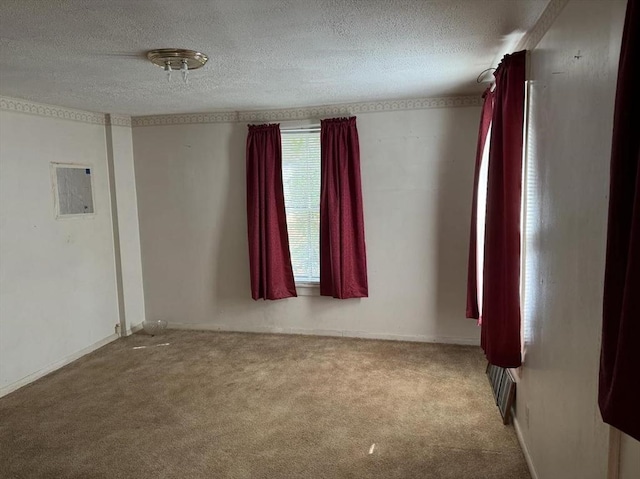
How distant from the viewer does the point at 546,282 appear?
1918 mm

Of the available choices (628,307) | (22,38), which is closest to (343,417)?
(628,307)

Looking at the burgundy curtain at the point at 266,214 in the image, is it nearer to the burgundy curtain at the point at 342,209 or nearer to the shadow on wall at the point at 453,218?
the burgundy curtain at the point at 342,209

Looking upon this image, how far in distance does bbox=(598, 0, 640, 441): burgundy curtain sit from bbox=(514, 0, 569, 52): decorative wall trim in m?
0.99

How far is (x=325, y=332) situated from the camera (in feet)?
14.4

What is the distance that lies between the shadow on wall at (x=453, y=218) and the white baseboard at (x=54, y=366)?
3317 mm

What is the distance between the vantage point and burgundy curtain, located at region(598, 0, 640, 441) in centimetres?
89

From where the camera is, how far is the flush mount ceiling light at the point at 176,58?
2361 mm

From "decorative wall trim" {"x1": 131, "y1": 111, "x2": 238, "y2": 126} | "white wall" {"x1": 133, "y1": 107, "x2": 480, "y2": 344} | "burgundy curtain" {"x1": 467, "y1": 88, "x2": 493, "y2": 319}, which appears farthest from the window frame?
"burgundy curtain" {"x1": 467, "y1": 88, "x2": 493, "y2": 319}

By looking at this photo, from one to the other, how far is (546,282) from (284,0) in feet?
5.46

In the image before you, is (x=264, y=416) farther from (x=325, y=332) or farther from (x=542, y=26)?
(x=542, y=26)

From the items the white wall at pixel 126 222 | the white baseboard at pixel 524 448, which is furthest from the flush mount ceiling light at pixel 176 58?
the white baseboard at pixel 524 448

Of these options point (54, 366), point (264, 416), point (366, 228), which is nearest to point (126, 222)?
point (54, 366)

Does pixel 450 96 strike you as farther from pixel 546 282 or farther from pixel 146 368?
pixel 146 368

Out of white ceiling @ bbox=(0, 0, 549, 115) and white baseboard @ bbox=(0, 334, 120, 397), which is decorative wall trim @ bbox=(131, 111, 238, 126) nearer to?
white ceiling @ bbox=(0, 0, 549, 115)
